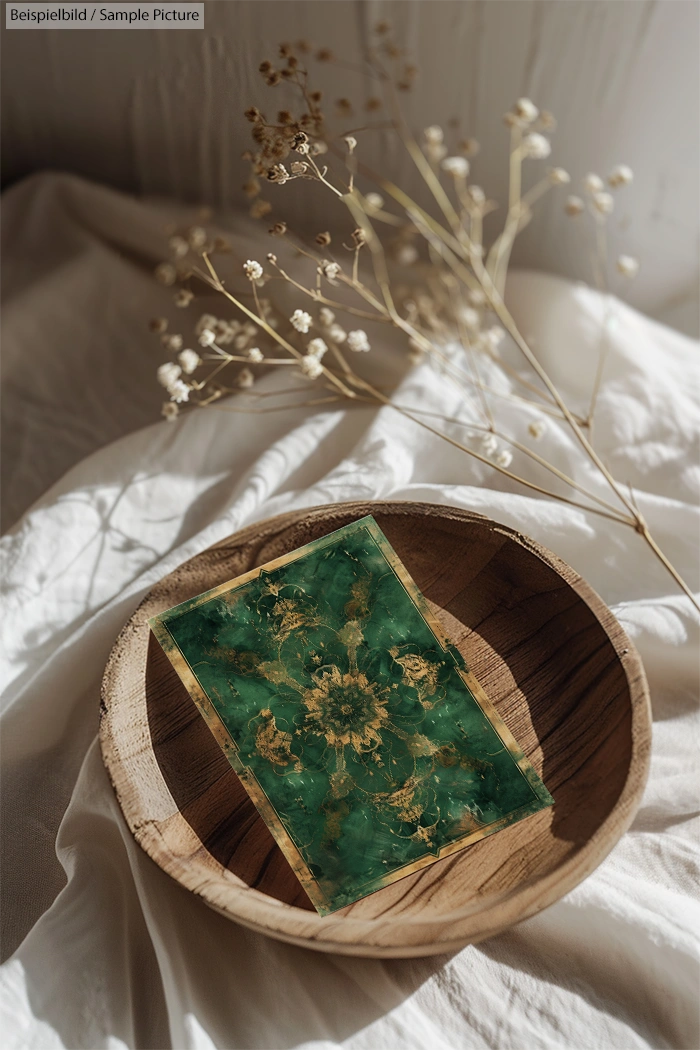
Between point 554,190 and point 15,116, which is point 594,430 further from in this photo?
point 15,116

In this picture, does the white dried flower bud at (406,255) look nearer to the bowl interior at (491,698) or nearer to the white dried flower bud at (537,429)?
the white dried flower bud at (537,429)

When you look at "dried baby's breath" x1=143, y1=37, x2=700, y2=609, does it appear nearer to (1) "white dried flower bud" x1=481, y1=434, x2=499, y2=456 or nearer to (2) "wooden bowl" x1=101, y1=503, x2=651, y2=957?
(1) "white dried flower bud" x1=481, y1=434, x2=499, y2=456

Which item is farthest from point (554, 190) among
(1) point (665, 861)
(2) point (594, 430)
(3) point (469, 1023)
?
(3) point (469, 1023)

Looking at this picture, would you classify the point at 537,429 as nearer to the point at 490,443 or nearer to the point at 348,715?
the point at 490,443

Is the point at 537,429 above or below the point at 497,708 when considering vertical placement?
above

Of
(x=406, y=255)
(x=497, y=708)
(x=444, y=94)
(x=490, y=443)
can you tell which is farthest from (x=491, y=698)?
(x=444, y=94)

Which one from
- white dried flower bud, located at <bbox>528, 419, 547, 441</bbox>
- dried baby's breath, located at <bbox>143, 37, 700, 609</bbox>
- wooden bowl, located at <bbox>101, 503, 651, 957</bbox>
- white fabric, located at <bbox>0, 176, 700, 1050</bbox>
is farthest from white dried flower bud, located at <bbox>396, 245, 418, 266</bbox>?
wooden bowl, located at <bbox>101, 503, 651, 957</bbox>

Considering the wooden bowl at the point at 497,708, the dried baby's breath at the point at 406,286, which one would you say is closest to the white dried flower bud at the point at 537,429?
the dried baby's breath at the point at 406,286
